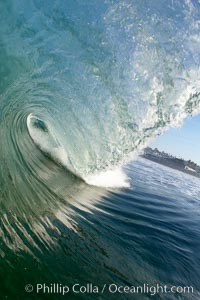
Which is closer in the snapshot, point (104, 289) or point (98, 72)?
point (104, 289)

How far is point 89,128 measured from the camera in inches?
395

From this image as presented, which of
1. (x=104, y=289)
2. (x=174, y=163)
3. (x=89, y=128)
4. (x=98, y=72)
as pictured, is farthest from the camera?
(x=174, y=163)

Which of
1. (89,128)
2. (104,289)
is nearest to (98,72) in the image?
(89,128)

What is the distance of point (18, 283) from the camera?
321cm

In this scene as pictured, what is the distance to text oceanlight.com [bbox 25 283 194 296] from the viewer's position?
3.35 meters

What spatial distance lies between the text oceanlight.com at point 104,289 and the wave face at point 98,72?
12.7ft

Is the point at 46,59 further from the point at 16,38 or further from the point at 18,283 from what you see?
the point at 18,283

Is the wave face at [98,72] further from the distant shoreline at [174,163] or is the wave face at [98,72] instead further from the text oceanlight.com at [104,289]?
the distant shoreline at [174,163]

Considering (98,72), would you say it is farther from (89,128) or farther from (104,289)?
(104,289)

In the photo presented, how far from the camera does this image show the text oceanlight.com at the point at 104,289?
11.0 feet

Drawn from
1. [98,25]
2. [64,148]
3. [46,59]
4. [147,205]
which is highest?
[98,25]

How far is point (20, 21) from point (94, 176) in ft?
24.0

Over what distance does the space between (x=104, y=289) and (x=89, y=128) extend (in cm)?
666

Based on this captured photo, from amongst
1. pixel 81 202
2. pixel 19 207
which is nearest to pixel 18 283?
pixel 19 207
